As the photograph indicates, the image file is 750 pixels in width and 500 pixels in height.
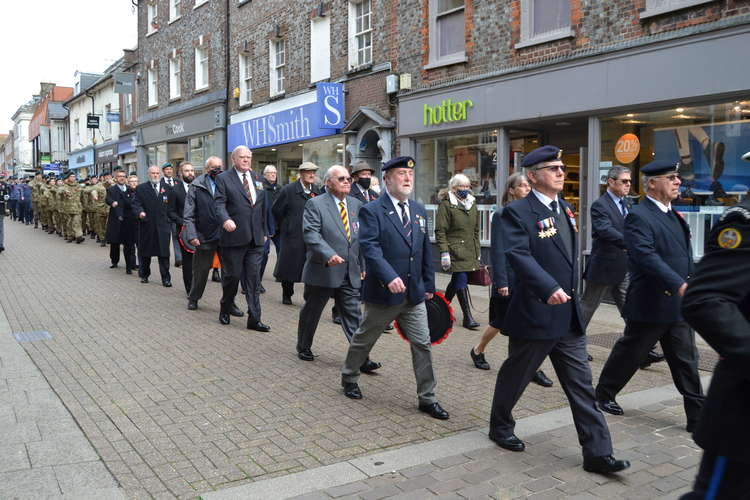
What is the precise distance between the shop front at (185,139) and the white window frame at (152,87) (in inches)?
39.2

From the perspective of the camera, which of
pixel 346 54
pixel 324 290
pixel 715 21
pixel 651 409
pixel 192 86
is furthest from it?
pixel 192 86

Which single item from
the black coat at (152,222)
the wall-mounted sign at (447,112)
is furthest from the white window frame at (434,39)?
the black coat at (152,222)

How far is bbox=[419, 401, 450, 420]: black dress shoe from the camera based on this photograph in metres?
5.03

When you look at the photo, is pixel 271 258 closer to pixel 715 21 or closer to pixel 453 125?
pixel 453 125

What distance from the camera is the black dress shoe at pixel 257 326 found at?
8180mm

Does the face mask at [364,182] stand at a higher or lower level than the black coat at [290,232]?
higher

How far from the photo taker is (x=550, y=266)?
4254mm

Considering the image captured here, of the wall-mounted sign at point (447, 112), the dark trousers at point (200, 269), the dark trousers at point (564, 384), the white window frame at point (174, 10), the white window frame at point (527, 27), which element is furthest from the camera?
the white window frame at point (174, 10)

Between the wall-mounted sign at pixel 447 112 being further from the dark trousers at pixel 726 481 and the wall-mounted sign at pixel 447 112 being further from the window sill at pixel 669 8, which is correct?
the dark trousers at pixel 726 481

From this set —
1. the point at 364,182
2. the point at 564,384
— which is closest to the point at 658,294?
the point at 564,384

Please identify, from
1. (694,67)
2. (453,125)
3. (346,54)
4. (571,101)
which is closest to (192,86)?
(346,54)

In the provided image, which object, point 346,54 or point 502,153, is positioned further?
point 346,54

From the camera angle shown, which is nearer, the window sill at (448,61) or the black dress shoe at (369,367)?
the black dress shoe at (369,367)

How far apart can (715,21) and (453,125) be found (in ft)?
17.5
